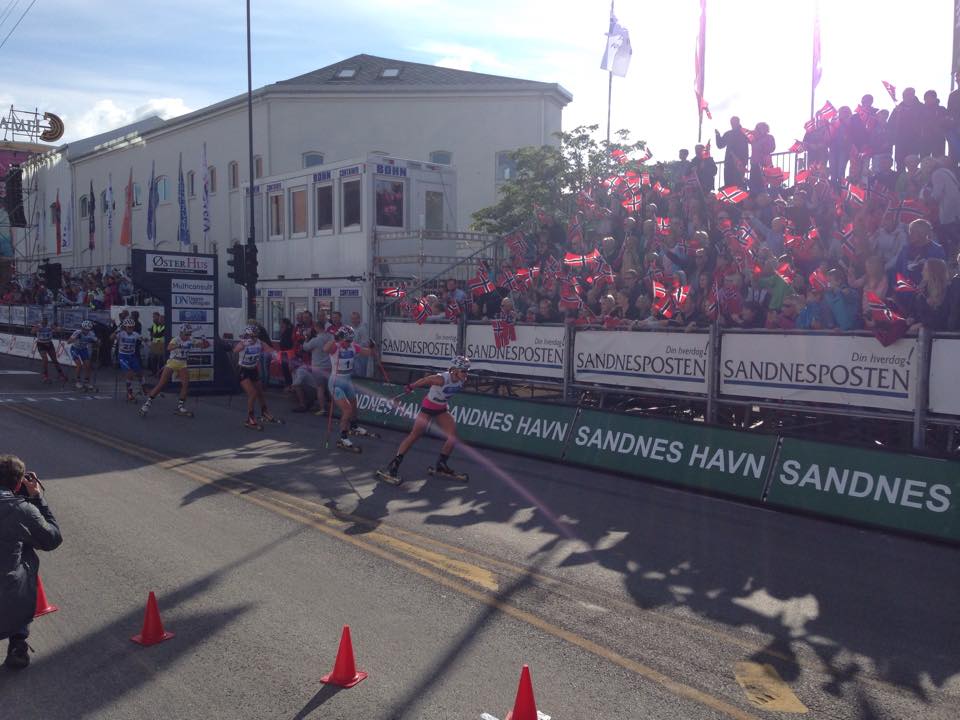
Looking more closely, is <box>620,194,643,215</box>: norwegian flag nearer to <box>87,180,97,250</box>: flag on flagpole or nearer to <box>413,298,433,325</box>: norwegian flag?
<box>413,298,433,325</box>: norwegian flag

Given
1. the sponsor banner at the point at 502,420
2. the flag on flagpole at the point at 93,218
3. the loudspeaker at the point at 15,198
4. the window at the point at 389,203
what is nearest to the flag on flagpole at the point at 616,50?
the window at the point at 389,203

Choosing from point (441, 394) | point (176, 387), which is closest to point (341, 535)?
point (441, 394)

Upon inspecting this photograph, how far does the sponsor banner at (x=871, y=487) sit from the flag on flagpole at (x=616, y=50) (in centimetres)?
1973

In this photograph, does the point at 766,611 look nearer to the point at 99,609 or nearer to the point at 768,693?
the point at 768,693

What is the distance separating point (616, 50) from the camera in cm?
2714

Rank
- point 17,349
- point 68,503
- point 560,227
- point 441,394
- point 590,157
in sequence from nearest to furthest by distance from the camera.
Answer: point 68,503
point 441,394
point 560,227
point 590,157
point 17,349

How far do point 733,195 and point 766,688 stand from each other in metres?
11.0

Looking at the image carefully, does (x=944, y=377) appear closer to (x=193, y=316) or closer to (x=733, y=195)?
(x=733, y=195)

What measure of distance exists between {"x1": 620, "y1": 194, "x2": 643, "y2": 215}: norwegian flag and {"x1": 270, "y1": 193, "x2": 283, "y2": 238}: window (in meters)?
12.5

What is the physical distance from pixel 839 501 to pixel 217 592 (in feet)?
21.5

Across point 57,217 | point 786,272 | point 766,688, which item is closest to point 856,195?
point 786,272

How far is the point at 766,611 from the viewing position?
22.0 ft

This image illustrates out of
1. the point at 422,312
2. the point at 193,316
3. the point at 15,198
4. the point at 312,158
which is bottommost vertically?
the point at 193,316

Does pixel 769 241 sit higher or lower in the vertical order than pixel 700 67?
lower
